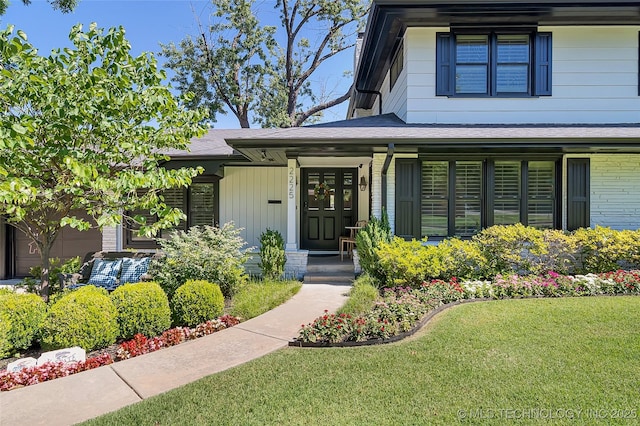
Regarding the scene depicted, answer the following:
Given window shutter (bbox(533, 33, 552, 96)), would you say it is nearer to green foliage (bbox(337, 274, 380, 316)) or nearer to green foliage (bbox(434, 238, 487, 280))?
green foliage (bbox(434, 238, 487, 280))

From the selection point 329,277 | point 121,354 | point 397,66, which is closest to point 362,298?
point 329,277

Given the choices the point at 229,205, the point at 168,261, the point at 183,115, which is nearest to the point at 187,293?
the point at 168,261

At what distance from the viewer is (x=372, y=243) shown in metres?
6.69

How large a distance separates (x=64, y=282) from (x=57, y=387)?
3.50m

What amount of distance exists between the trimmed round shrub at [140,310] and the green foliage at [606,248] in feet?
24.1

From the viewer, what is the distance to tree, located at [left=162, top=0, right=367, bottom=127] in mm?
20703

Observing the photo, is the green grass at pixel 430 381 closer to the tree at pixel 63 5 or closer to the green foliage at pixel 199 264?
the green foliage at pixel 199 264

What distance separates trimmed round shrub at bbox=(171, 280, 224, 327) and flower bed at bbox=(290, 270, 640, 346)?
1.44 meters

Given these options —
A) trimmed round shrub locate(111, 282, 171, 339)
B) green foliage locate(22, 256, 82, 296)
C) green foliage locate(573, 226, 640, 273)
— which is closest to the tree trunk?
green foliage locate(22, 256, 82, 296)

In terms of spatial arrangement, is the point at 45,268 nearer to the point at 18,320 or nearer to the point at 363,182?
the point at 18,320

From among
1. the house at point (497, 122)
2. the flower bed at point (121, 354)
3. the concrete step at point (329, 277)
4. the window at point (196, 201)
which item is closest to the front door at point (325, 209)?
the house at point (497, 122)

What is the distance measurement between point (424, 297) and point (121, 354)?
4.04 metres

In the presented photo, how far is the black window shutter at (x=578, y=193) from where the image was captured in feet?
24.8

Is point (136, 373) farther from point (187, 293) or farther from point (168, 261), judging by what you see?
point (168, 261)
